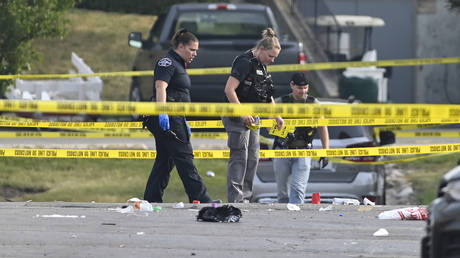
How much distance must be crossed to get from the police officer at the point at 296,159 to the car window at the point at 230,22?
19.1 ft

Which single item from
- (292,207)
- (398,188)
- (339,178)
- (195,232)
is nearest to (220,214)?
(195,232)

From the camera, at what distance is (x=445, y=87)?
2664cm

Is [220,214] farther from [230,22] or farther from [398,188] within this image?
[230,22]

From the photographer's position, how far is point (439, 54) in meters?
26.9

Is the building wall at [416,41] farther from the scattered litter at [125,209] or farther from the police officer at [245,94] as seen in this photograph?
the scattered litter at [125,209]

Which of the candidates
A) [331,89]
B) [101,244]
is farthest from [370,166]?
[331,89]

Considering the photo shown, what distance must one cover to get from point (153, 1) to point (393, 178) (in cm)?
1454

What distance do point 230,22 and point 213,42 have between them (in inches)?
36.5

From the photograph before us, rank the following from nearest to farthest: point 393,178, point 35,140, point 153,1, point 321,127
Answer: point 321,127, point 393,178, point 35,140, point 153,1

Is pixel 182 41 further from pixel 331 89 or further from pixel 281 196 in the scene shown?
pixel 331 89

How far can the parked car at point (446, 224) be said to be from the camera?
17.8ft

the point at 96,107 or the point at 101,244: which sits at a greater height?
the point at 96,107

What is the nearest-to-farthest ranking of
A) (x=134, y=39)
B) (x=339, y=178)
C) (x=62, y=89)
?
(x=339, y=178) < (x=134, y=39) < (x=62, y=89)

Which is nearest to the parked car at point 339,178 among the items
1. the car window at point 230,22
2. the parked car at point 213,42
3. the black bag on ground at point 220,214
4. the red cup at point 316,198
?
the red cup at point 316,198
